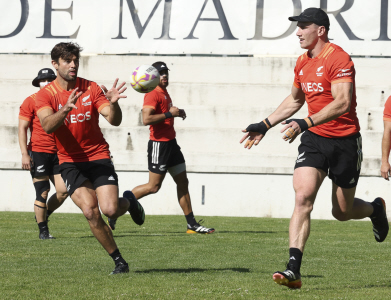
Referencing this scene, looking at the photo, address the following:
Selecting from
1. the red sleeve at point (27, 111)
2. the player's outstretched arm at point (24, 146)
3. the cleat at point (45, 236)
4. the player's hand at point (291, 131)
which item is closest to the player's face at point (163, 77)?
the red sleeve at point (27, 111)

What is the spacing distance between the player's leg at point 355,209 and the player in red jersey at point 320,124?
1 centimetres

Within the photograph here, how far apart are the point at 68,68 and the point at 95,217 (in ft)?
5.13

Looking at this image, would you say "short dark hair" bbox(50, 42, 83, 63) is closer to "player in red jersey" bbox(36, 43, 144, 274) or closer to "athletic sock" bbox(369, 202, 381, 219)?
"player in red jersey" bbox(36, 43, 144, 274)

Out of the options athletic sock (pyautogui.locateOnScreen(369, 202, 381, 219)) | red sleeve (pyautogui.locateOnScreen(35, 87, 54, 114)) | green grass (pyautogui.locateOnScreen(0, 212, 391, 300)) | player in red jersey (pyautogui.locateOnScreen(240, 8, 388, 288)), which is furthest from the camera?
athletic sock (pyautogui.locateOnScreen(369, 202, 381, 219))

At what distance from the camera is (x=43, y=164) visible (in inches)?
393

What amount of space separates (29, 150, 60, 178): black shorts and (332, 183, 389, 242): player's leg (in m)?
4.95

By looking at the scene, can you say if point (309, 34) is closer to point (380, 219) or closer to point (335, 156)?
point (335, 156)

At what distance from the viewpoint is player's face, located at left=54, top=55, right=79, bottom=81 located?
651cm

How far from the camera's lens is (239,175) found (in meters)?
15.2

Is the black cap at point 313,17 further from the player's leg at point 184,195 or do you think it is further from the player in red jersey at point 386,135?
the player's leg at point 184,195

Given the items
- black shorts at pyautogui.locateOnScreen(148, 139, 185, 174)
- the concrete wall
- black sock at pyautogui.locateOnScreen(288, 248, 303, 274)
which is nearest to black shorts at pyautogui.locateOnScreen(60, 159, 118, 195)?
black sock at pyautogui.locateOnScreen(288, 248, 303, 274)

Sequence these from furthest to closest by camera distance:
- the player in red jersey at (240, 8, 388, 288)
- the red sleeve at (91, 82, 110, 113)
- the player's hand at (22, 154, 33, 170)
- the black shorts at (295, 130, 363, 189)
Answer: the player's hand at (22, 154, 33, 170)
the red sleeve at (91, 82, 110, 113)
the black shorts at (295, 130, 363, 189)
the player in red jersey at (240, 8, 388, 288)

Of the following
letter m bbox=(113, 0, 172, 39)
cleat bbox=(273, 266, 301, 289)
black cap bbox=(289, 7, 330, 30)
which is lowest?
cleat bbox=(273, 266, 301, 289)

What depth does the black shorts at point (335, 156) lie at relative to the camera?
19.8 ft
